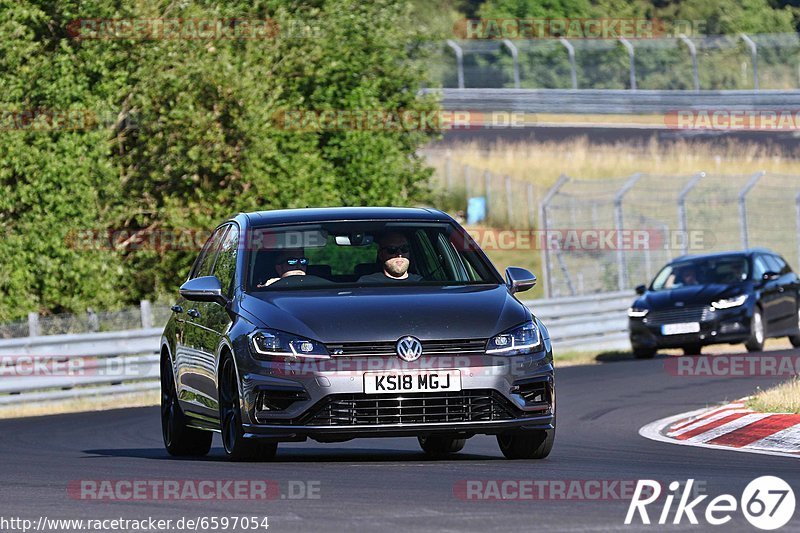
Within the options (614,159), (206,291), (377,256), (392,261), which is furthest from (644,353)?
(614,159)

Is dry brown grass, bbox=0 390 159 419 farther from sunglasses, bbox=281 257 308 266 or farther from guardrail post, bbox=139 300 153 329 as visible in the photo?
sunglasses, bbox=281 257 308 266

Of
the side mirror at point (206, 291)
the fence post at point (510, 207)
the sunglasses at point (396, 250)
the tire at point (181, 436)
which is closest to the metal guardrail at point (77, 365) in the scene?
the tire at point (181, 436)

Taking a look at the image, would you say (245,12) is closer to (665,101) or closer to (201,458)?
(201,458)

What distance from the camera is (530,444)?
36.1 ft

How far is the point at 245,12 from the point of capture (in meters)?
32.4

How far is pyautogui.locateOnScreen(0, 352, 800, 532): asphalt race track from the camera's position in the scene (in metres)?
7.93

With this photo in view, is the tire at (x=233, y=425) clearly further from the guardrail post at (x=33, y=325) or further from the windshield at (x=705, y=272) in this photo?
the windshield at (x=705, y=272)

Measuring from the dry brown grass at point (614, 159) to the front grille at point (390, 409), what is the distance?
138 feet

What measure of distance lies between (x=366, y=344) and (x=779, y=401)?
4.92 metres

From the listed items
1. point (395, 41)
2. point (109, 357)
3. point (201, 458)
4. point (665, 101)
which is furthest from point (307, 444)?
point (665, 101)

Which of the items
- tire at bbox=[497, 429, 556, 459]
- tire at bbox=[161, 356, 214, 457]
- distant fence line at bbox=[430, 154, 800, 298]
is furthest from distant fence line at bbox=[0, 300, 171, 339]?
tire at bbox=[497, 429, 556, 459]

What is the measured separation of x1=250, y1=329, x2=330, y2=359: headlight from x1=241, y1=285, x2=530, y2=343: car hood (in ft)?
0.12

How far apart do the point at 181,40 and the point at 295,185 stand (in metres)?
3.11

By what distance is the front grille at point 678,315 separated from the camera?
25.3 m
